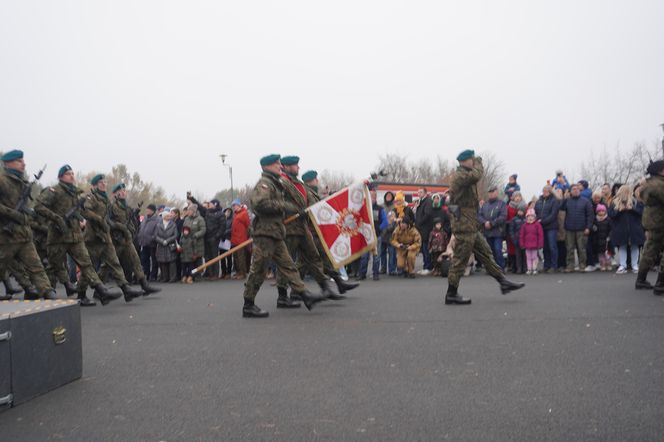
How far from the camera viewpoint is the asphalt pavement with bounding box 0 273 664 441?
3559mm

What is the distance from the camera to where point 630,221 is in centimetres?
1278

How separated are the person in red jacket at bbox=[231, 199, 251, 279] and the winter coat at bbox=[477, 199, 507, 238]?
18.2 feet

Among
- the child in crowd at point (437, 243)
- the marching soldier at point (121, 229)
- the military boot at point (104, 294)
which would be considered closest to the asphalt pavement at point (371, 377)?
the military boot at point (104, 294)

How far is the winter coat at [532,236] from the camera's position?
1330cm

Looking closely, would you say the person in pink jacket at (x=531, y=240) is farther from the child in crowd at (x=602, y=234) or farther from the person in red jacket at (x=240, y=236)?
the person in red jacket at (x=240, y=236)

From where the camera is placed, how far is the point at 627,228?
12703 millimetres

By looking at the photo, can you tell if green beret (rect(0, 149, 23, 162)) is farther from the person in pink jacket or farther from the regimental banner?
the person in pink jacket

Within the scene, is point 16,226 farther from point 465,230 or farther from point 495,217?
point 495,217

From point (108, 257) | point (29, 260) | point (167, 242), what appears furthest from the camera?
point (167, 242)

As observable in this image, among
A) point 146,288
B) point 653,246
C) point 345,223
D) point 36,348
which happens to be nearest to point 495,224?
point 653,246

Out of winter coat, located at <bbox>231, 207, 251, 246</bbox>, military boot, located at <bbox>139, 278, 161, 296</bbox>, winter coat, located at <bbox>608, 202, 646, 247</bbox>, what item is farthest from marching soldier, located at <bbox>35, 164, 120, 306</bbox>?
winter coat, located at <bbox>608, 202, 646, 247</bbox>

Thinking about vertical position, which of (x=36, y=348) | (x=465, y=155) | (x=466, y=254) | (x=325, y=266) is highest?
(x=465, y=155)

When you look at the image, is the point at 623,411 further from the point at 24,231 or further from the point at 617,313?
the point at 24,231

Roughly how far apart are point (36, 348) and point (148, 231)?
11280 millimetres
